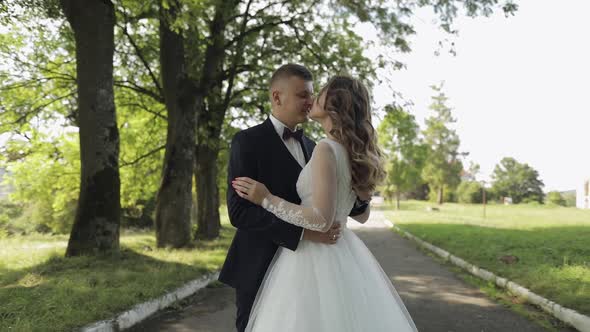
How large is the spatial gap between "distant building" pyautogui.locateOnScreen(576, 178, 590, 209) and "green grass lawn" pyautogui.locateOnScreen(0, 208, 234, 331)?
6020cm

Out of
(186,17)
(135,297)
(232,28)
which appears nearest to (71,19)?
(186,17)

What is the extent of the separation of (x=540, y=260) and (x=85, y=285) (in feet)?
29.0

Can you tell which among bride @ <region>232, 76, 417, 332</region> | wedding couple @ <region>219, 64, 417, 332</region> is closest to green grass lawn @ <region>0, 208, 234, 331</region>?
wedding couple @ <region>219, 64, 417, 332</region>

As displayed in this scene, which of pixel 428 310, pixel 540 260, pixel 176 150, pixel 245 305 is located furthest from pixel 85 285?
pixel 540 260

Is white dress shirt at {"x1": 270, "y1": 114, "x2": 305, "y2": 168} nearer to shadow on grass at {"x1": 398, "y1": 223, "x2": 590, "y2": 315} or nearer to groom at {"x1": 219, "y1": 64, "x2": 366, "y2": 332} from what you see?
groom at {"x1": 219, "y1": 64, "x2": 366, "y2": 332}

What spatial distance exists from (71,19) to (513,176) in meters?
107

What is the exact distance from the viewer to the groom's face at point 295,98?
2951 millimetres

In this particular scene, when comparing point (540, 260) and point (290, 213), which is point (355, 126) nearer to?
point (290, 213)

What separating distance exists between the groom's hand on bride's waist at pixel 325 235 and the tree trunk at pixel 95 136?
23.8ft

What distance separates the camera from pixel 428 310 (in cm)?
654

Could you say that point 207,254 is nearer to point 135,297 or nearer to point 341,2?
point 135,297

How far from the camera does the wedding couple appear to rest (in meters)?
2.66

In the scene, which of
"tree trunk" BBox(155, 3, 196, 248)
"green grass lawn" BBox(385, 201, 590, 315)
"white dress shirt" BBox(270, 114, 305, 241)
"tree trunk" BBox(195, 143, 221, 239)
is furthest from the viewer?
"tree trunk" BBox(195, 143, 221, 239)

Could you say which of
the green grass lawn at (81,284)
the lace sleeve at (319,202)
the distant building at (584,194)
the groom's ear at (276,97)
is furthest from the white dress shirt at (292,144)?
the distant building at (584,194)
